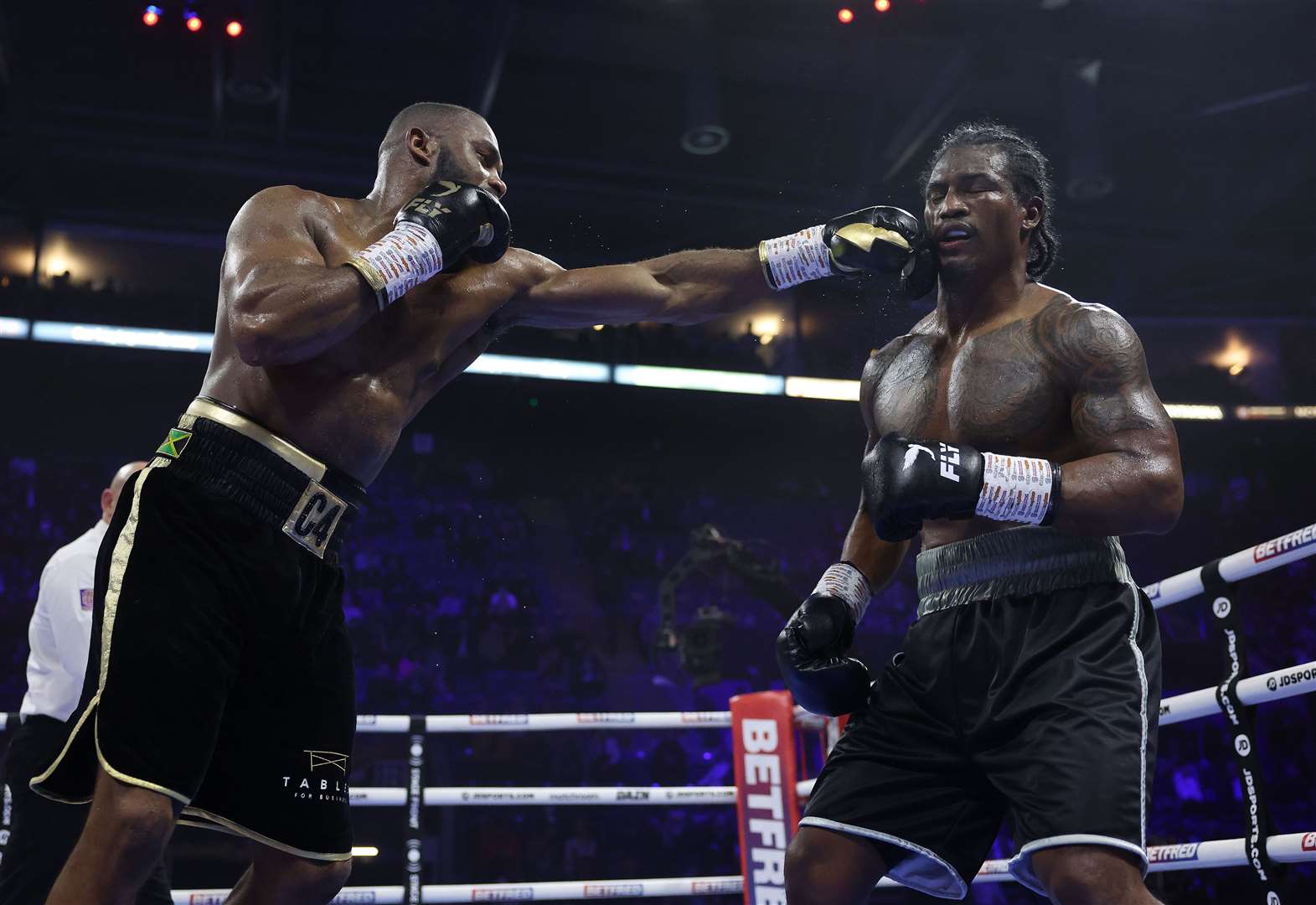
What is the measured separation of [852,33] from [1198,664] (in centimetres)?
679

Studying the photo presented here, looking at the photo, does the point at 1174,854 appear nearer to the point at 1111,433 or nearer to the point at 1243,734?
the point at 1243,734

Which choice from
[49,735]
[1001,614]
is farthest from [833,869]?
[49,735]

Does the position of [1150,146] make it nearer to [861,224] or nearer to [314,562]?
[861,224]

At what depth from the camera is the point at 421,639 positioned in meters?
10.1

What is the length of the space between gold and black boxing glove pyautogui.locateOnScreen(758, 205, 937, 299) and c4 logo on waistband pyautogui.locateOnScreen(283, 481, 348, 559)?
1.02 m

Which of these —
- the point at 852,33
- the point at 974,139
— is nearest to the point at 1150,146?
the point at 852,33

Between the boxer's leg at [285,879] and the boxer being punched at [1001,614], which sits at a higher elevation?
the boxer being punched at [1001,614]

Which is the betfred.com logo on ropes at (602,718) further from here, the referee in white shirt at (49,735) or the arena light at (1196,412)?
the arena light at (1196,412)

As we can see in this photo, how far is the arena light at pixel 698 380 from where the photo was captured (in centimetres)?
1102

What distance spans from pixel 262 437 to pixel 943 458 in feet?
3.65

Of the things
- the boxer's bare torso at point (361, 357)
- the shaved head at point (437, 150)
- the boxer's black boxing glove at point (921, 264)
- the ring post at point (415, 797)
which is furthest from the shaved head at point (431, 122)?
the ring post at point (415, 797)

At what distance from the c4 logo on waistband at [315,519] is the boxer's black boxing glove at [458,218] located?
0.45 meters

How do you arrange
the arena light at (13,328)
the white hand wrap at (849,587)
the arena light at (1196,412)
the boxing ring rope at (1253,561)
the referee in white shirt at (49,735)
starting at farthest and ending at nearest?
the arena light at (1196,412)
the arena light at (13,328)
the referee in white shirt at (49,735)
the boxing ring rope at (1253,561)
the white hand wrap at (849,587)

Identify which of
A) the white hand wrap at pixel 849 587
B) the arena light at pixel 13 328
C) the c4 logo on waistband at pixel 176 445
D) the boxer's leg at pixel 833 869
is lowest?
the boxer's leg at pixel 833 869
